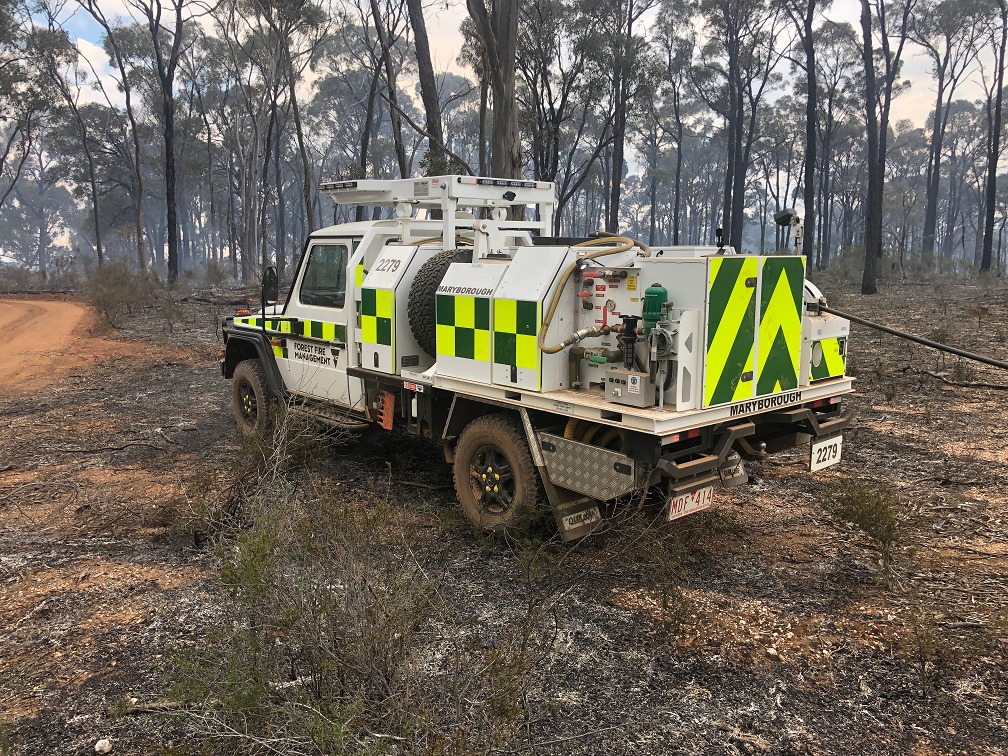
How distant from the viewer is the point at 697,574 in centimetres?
513

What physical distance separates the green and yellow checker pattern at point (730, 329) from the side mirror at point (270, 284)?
14.1ft

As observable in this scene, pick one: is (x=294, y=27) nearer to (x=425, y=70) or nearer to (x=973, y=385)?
(x=425, y=70)

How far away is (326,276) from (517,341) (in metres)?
3.05

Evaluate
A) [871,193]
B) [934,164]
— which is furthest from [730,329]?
[934,164]

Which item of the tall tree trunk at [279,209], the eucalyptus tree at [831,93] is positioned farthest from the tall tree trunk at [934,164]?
the tall tree trunk at [279,209]

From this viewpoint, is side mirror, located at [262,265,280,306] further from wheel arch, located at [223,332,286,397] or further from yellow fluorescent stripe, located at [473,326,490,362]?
yellow fluorescent stripe, located at [473,326,490,362]

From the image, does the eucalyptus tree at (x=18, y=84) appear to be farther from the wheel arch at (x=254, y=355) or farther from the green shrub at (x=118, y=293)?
the wheel arch at (x=254, y=355)

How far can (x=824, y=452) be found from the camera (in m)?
5.83

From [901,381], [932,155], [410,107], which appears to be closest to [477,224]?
[901,381]

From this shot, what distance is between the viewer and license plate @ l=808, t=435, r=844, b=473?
577 centimetres

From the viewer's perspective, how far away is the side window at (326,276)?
24.4 ft

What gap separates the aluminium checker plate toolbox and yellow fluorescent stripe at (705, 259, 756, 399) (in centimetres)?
70

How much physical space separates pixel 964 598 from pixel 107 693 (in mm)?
4773

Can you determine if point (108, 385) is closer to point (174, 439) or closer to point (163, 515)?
point (174, 439)
